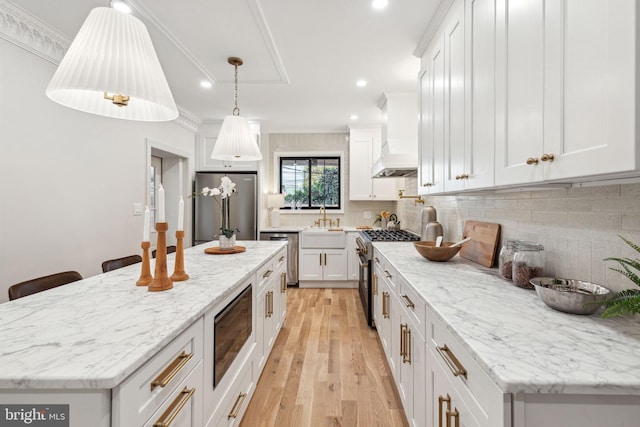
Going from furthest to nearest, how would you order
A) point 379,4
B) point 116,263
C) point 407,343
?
point 116,263 < point 379,4 < point 407,343

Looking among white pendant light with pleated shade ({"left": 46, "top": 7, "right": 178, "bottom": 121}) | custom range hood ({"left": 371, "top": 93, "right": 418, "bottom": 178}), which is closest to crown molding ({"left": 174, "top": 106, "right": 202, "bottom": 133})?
custom range hood ({"left": 371, "top": 93, "right": 418, "bottom": 178})

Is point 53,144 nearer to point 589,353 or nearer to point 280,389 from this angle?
point 280,389

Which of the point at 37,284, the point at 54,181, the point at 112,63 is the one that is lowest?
the point at 37,284

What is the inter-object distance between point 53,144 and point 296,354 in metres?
2.62

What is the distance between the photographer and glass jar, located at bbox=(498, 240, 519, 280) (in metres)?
1.46

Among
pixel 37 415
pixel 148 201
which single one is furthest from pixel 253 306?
pixel 148 201

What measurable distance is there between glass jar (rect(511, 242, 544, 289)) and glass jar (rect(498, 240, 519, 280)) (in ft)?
0.28

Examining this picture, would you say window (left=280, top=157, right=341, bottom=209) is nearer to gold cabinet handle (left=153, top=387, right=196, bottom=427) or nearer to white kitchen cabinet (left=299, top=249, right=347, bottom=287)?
white kitchen cabinet (left=299, top=249, right=347, bottom=287)

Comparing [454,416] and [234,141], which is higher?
[234,141]

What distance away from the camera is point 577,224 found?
124 cm

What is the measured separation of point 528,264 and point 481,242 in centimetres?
62

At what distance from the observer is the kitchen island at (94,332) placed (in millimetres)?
691

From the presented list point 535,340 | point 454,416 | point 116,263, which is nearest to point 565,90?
point 535,340

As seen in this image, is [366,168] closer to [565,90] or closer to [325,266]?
[325,266]
